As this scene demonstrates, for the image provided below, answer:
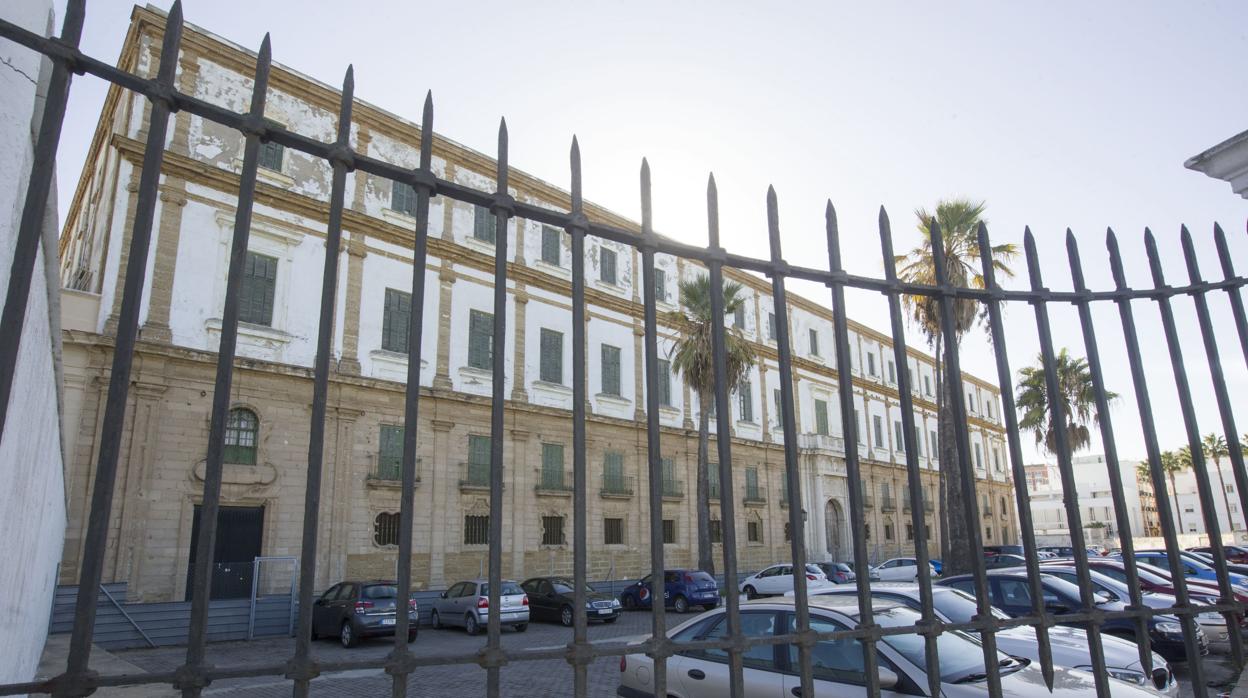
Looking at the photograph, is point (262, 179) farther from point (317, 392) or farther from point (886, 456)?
point (886, 456)

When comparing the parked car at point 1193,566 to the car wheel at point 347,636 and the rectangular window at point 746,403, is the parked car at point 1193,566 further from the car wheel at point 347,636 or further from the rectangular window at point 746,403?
the rectangular window at point 746,403

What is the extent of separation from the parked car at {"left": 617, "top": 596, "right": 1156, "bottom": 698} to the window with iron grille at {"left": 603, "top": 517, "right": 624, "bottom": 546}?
19.7 m

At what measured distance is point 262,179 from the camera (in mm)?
20578

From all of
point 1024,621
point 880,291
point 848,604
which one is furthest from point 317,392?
point 848,604

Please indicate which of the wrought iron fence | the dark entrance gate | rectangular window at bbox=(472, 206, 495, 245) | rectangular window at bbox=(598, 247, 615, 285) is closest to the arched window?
the dark entrance gate

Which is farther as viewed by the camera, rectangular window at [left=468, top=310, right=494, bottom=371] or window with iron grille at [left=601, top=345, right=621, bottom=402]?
window with iron grille at [left=601, top=345, right=621, bottom=402]

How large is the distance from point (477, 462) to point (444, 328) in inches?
167

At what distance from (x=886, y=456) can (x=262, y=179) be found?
33.6 metres

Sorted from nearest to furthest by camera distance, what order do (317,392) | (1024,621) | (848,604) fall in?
(317,392)
(1024,621)
(848,604)

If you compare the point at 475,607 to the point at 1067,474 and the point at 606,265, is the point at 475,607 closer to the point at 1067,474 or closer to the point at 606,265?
the point at 606,265

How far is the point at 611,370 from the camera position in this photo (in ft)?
94.0

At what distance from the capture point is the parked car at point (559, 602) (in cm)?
2003

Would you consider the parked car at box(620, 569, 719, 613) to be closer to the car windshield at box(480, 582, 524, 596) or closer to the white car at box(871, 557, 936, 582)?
the car windshield at box(480, 582, 524, 596)

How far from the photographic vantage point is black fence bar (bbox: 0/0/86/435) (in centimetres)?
177
